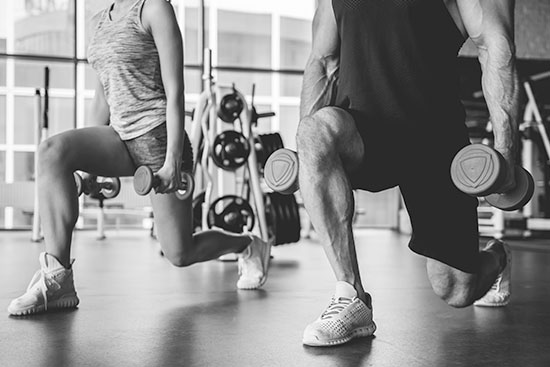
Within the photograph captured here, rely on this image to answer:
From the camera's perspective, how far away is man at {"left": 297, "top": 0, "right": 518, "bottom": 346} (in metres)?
1.51

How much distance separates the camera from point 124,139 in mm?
2000

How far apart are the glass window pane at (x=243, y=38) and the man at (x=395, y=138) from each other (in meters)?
6.91

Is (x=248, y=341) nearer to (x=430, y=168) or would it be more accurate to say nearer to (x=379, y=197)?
(x=430, y=168)

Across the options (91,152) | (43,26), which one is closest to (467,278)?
(91,152)

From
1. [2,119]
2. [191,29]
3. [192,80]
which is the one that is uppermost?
[191,29]

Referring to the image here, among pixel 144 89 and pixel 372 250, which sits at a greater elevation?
pixel 144 89

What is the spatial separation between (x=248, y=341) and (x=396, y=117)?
0.62 metres

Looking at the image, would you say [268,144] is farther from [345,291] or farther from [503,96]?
[503,96]

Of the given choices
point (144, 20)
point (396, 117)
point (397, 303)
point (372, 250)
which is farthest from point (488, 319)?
point (372, 250)

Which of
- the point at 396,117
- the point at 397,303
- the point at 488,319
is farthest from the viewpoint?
the point at 397,303

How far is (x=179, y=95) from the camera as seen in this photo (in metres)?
1.95

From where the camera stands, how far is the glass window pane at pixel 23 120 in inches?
326

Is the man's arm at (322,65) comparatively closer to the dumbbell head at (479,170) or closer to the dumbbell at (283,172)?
the dumbbell at (283,172)

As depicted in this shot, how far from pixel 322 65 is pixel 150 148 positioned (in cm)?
58
